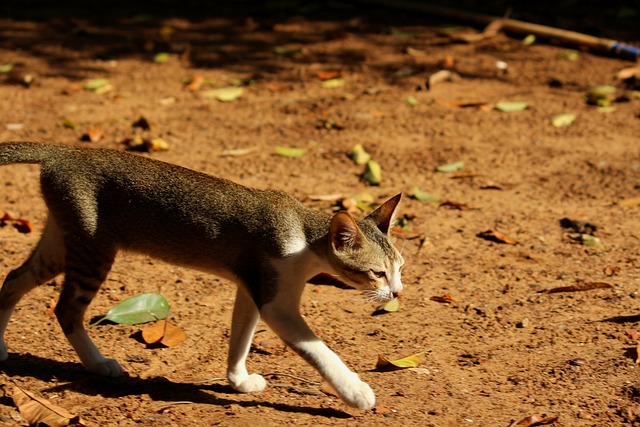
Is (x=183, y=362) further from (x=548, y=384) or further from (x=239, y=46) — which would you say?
(x=239, y=46)

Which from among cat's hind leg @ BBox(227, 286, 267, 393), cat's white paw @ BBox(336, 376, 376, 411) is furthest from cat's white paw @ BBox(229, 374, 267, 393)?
cat's white paw @ BBox(336, 376, 376, 411)

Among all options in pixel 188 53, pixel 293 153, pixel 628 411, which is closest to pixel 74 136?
pixel 293 153

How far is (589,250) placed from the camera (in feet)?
19.4

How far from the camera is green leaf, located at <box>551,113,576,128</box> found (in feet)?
26.4

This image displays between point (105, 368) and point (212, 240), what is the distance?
811mm

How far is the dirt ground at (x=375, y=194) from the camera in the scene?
4.28m

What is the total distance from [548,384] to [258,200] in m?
1.59

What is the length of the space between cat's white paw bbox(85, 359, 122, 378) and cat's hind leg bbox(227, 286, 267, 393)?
542mm

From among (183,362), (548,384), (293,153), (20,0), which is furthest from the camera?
(20,0)

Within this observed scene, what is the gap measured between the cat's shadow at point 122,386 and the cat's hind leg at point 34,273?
0.15 meters

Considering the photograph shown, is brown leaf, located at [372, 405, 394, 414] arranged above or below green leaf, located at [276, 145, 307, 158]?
below

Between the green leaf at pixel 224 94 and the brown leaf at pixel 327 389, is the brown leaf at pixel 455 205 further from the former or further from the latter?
the green leaf at pixel 224 94

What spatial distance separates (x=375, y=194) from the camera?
676 centimetres

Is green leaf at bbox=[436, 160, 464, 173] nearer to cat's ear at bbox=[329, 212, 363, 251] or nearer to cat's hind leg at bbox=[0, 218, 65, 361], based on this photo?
cat's ear at bbox=[329, 212, 363, 251]
